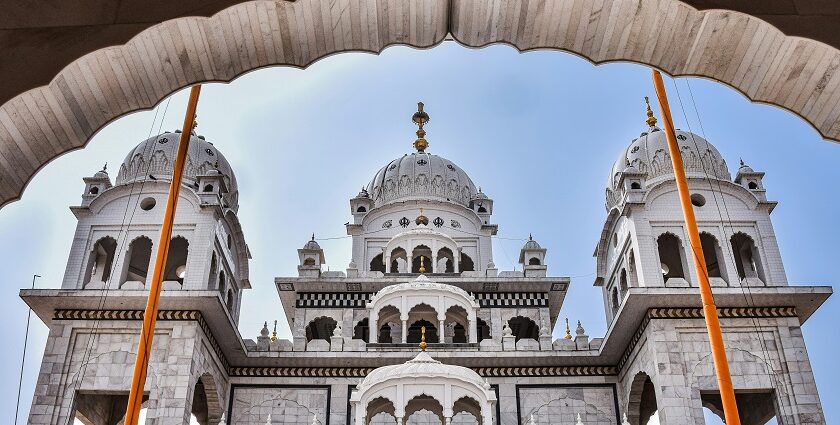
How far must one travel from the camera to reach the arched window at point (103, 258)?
2386 cm

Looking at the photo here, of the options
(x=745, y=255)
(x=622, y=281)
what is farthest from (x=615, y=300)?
(x=745, y=255)

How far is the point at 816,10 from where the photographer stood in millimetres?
5520

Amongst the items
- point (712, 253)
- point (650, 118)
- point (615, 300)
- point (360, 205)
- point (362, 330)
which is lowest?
point (615, 300)

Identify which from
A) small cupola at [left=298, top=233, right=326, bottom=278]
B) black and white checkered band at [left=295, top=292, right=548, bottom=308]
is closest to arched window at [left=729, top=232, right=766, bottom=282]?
black and white checkered band at [left=295, top=292, right=548, bottom=308]

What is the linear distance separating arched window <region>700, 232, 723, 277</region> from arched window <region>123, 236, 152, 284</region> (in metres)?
15.7

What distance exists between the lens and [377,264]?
3238 cm

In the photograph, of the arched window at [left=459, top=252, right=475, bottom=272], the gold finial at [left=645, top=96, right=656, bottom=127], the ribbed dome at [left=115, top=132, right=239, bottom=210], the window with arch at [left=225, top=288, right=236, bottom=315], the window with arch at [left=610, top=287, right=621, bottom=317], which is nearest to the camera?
the ribbed dome at [left=115, top=132, right=239, bottom=210]

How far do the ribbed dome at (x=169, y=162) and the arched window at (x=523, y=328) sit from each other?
9937 millimetres

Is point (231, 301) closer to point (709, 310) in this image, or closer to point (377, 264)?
point (377, 264)

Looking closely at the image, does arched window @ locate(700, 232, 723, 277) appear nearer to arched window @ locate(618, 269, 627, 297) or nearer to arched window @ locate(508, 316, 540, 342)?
arched window @ locate(618, 269, 627, 297)

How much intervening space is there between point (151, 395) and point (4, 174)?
52.5 feet

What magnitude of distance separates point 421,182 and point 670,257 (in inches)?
454

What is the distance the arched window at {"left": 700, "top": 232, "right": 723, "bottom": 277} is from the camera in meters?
23.8

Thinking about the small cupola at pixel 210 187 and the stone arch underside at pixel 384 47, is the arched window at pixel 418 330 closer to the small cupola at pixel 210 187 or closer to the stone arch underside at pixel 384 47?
the small cupola at pixel 210 187
